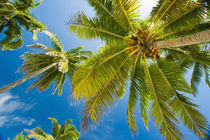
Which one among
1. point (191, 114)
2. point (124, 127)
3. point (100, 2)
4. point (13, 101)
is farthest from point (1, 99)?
point (191, 114)

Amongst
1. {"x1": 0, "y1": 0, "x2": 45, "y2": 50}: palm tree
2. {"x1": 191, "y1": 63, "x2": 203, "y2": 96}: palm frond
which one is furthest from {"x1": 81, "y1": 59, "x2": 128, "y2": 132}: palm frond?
{"x1": 0, "y1": 0, "x2": 45, "y2": 50}: palm tree

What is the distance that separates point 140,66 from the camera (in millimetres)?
6281

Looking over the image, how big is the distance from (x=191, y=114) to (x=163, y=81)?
1.45 meters

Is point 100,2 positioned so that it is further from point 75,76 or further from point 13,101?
point 13,101

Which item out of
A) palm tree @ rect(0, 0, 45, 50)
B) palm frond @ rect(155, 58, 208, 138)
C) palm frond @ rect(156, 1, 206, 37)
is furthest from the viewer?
palm tree @ rect(0, 0, 45, 50)

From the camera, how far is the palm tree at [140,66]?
4445 millimetres

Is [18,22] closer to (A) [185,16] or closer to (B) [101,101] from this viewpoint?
(B) [101,101]

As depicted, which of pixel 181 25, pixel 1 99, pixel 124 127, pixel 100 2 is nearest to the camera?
pixel 181 25

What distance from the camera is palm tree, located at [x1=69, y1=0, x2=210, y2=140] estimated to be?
4.45 metres

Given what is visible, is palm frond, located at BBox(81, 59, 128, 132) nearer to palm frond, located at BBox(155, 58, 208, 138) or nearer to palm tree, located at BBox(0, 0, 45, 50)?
palm frond, located at BBox(155, 58, 208, 138)

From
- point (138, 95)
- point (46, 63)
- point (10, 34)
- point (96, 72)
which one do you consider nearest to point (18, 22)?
point (10, 34)

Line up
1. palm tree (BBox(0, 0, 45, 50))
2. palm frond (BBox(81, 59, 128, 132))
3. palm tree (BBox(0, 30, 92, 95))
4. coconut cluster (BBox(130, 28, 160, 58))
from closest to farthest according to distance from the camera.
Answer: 1. palm frond (BBox(81, 59, 128, 132))
2. coconut cluster (BBox(130, 28, 160, 58))
3. palm tree (BBox(0, 30, 92, 95))
4. palm tree (BBox(0, 0, 45, 50))

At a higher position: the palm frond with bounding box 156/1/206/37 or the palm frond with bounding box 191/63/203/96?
the palm frond with bounding box 156/1/206/37

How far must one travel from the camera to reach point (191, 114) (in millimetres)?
4527
